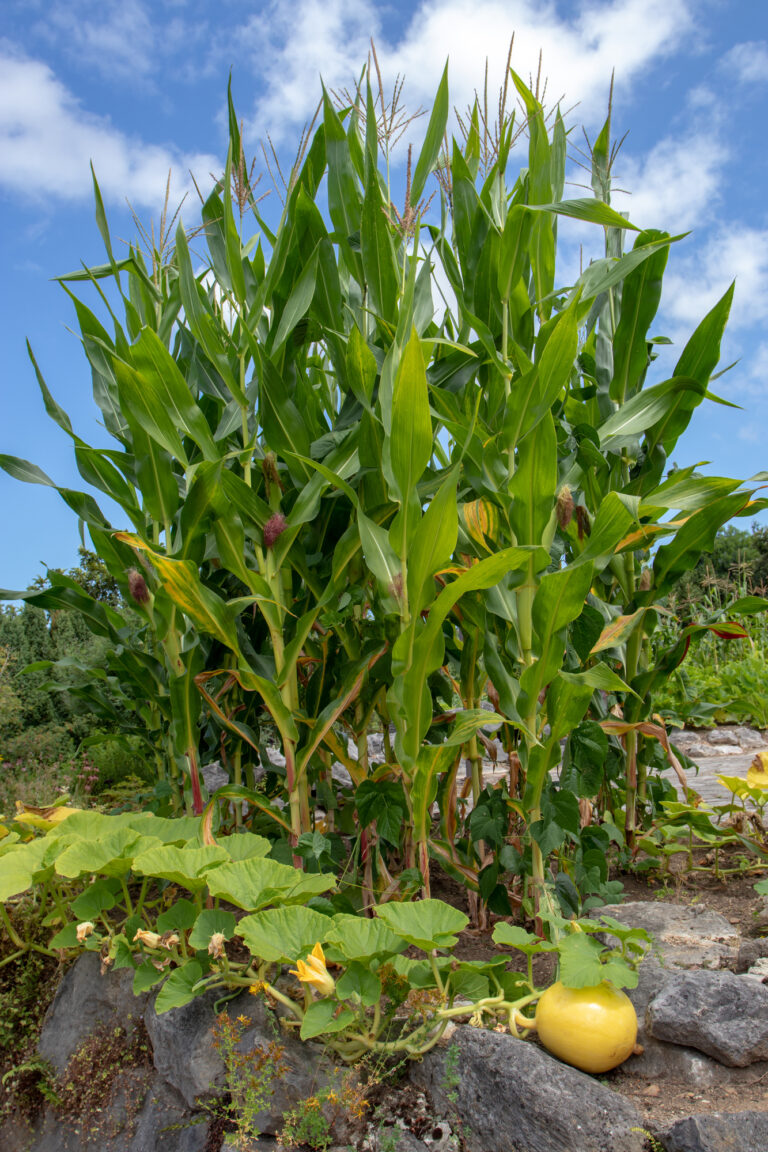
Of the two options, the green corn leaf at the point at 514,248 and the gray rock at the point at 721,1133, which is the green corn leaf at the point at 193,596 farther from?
the gray rock at the point at 721,1133

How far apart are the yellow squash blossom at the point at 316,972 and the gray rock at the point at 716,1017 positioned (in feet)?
2.36

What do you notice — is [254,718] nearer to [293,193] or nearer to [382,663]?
[382,663]

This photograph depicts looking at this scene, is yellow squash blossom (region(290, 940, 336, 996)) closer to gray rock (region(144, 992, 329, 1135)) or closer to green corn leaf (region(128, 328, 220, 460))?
gray rock (region(144, 992, 329, 1135))

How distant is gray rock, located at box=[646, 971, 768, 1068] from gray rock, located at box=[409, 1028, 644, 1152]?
0.76 ft

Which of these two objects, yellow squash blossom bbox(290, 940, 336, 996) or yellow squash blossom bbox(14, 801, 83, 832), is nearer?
yellow squash blossom bbox(290, 940, 336, 996)

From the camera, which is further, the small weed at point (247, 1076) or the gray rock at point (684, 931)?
the gray rock at point (684, 931)

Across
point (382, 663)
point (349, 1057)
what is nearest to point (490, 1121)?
point (349, 1057)

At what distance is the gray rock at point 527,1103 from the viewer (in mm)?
1452

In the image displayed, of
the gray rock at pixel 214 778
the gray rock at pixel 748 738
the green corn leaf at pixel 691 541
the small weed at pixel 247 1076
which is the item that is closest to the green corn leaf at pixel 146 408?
the small weed at pixel 247 1076

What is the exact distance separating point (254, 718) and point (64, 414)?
1.39 metres

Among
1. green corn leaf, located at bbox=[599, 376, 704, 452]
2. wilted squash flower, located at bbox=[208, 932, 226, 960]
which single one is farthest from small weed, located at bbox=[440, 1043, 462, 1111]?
green corn leaf, located at bbox=[599, 376, 704, 452]

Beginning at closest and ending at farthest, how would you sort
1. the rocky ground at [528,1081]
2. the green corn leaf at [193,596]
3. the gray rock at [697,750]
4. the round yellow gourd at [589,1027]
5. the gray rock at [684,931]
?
the rocky ground at [528,1081], the round yellow gourd at [589,1027], the gray rock at [684,931], the green corn leaf at [193,596], the gray rock at [697,750]

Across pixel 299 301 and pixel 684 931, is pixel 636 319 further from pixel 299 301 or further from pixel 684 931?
pixel 684 931

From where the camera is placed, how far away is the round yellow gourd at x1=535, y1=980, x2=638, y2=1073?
1579 mm
